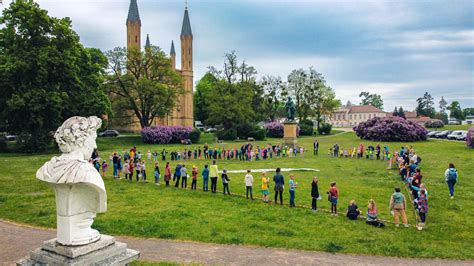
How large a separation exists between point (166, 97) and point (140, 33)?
25180 mm

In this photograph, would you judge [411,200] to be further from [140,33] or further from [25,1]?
[140,33]

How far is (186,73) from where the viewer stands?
7731 centimetres

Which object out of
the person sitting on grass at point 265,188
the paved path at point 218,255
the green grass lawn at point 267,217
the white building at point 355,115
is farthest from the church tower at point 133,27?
the white building at point 355,115

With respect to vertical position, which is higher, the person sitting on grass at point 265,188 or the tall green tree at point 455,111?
the tall green tree at point 455,111

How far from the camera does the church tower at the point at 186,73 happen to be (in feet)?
251

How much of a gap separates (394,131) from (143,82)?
3320cm

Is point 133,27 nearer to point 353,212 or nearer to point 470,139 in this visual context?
point 470,139

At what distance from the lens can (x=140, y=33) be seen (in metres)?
69.3

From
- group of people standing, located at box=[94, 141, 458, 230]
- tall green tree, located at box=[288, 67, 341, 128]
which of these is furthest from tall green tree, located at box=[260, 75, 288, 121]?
group of people standing, located at box=[94, 141, 458, 230]

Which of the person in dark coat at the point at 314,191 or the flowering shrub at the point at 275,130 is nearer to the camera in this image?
the person in dark coat at the point at 314,191

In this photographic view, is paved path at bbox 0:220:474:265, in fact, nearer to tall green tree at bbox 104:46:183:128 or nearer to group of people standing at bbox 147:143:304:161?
group of people standing at bbox 147:143:304:161

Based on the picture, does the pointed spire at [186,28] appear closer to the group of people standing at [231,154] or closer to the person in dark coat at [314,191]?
the group of people standing at [231,154]

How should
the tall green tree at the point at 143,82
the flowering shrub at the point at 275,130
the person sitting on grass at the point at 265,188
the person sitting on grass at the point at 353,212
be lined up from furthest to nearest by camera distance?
the flowering shrub at the point at 275,130 < the tall green tree at the point at 143,82 < the person sitting on grass at the point at 265,188 < the person sitting on grass at the point at 353,212

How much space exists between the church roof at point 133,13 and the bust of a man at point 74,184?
2699 inches
